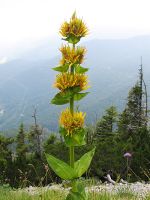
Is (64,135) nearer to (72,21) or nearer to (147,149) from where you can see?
(72,21)

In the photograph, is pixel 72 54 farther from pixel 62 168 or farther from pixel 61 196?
pixel 61 196

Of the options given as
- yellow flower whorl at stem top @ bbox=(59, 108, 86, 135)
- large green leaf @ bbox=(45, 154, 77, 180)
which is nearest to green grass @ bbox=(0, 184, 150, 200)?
large green leaf @ bbox=(45, 154, 77, 180)

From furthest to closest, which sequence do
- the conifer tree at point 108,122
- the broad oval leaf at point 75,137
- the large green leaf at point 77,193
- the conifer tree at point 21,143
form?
the conifer tree at point 21,143, the conifer tree at point 108,122, the large green leaf at point 77,193, the broad oval leaf at point 75,137

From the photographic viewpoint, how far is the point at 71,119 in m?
4.40

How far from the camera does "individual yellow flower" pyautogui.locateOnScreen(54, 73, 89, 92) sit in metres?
4.41

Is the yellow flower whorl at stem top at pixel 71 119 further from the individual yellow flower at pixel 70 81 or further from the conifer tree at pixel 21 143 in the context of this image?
the conifer tree at pixel 21 143

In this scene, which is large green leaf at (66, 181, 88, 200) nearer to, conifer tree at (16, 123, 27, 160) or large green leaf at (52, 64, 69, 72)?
large green leaf at (52, 64, 69, 72)

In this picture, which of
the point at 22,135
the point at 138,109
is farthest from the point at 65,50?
the point at 22,135

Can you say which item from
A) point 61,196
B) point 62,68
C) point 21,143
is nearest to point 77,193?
point 62,68

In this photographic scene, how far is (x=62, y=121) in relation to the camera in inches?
174

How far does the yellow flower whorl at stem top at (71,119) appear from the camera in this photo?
4383 millimetres

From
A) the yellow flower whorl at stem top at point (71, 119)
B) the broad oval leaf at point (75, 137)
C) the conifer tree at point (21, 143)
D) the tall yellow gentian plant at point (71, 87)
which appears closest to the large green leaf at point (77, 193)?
the tall yellow gentian plant at point (71, 87)

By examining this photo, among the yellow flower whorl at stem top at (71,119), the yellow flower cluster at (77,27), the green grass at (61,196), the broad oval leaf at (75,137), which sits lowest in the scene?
the green grass at (61,196)

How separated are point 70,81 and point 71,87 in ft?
0.38
